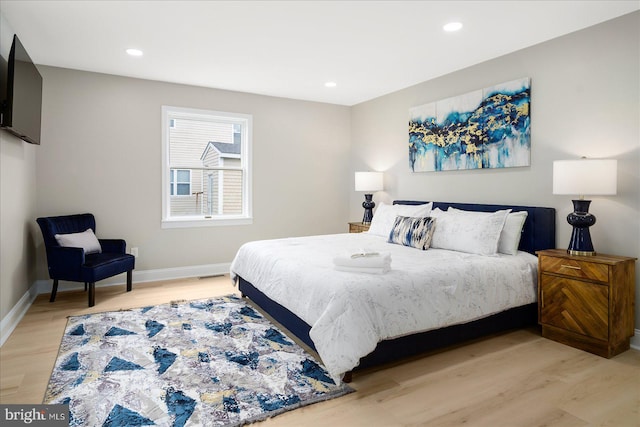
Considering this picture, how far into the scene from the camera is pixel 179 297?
4234 mm

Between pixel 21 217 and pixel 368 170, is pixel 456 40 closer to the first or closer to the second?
pixel 368 170

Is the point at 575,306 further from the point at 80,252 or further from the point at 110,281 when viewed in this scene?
the point at 110,281

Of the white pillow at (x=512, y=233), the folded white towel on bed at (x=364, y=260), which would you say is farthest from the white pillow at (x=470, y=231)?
the folded white towel on bed at (x=364, y=260)

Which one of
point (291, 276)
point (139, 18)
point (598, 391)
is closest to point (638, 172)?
point (598, 391)

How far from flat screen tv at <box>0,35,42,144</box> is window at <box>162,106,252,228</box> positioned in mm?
1618

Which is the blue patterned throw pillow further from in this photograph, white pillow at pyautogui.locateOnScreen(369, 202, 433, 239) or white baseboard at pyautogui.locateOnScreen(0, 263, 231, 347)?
white baseboard at pyautogui.locateOnScreen(0, 263, 231, 347)

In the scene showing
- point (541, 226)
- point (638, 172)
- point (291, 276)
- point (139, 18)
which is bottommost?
point (291, 276)

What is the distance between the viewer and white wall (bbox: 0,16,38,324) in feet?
10.3

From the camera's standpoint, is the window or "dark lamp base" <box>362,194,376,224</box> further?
"dark lamp base" <box>362,194,376,224</box>

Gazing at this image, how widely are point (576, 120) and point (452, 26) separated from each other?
1328 mm

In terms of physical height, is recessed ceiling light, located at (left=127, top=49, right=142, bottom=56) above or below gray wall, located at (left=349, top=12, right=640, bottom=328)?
above

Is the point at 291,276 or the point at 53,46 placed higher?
the point at 53,46

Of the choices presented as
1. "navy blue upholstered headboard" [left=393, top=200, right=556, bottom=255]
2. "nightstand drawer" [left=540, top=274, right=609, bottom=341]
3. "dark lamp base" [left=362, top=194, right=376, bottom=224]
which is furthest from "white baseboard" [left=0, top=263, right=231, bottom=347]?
"nightstand drawer" [left=540, top=274, right=609, bottom=341]

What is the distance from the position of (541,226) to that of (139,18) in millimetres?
3815
